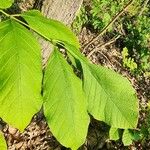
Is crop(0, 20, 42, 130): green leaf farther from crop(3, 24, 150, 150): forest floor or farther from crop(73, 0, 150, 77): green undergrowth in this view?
crop(73, 0, 150, 77): green undergrowth

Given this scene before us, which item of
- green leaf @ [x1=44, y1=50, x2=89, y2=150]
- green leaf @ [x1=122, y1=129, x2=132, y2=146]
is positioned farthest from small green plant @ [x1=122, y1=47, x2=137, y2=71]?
green leaf @ [x1=44, y1=50, x2=89, y2=150]

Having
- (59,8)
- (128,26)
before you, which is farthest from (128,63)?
(59,8)

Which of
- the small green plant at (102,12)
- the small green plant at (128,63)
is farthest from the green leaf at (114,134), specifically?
the small green plant at (102,12)

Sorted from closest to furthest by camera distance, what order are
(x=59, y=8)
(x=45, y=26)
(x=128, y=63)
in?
1. (x=45, y=26)
2. (x=59, y=8)
3. (x=128, y=63)

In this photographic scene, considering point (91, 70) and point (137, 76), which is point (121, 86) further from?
point (137, 76)

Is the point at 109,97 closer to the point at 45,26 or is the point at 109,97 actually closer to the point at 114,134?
the point at 45,26

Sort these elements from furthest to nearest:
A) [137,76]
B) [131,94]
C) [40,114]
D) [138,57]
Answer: [138,57]
[137,76]
[40,114]
[131,94]

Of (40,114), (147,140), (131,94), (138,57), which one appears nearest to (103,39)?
(138,57)
